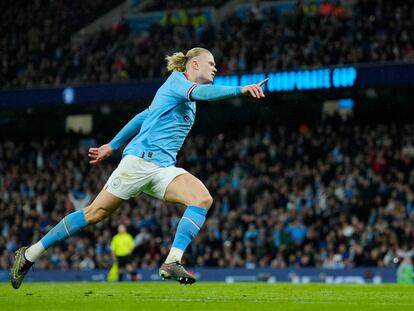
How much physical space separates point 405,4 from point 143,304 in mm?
18907

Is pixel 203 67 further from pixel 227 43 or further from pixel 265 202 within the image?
pixel 227 43

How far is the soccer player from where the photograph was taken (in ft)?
29.5

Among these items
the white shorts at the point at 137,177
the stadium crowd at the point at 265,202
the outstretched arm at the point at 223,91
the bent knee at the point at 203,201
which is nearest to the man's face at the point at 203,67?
the outstretched arm at the point at 223,91

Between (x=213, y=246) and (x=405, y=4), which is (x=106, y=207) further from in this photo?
(x=405, y=4)

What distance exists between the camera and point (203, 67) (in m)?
9.41

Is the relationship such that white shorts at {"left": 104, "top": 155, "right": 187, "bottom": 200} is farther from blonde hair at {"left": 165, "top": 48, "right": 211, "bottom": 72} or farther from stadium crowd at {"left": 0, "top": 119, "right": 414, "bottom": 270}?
stadium crowd at {"left": 0, "top": 119, "right": 414, "bottom": 270}

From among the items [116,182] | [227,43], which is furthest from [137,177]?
[227,43]

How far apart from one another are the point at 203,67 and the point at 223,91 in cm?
117

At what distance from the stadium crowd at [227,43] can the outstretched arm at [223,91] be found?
1592 centimetres

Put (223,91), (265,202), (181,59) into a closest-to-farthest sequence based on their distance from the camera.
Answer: (223,91) < (181,59) < (265,202)

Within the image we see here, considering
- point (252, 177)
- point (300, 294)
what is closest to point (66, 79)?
point (252, 177)

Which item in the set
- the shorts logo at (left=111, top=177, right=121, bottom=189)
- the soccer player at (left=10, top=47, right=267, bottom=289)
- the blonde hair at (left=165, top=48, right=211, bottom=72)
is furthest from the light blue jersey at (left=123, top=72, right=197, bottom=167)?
the shorts logo at (left=111, top=177, right=121, bottom=189)

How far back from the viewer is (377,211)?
22.2m

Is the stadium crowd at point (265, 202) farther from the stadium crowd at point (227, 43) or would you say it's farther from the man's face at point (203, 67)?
the man's face at point (203, 67)
